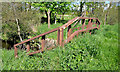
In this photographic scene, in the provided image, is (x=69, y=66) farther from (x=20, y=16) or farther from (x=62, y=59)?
(x=20, y=16)

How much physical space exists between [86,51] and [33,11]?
461 cm

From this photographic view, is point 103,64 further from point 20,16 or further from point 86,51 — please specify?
point 20,16

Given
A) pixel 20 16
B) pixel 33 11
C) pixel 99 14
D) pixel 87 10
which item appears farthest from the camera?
pixel 87 10

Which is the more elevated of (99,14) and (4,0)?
(4,0)

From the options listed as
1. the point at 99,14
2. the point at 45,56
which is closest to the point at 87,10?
the point at 99,14

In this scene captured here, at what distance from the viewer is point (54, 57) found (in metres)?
2.85

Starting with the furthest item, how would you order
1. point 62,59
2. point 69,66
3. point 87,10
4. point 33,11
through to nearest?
1. point 87,10
2. point 33,11
3. point 62,59
4. point 69,66

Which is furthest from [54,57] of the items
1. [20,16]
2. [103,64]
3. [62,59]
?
[20,16]

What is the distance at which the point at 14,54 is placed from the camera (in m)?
3.62

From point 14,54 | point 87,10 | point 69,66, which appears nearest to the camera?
point 69,66

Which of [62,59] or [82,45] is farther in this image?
[82,45]

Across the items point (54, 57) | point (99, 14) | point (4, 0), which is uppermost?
point (4, 0)

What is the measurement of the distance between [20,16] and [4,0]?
4.55 feet

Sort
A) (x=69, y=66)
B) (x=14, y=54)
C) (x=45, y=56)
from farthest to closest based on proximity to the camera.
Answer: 1. (x=14, y=54)
2. (x=45, y=56)
3. (x=69, y=66)
